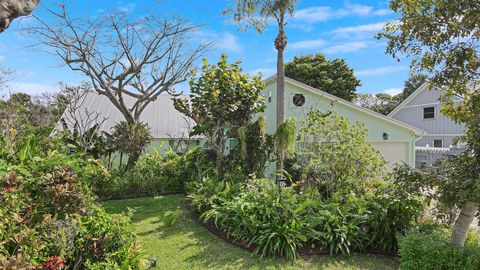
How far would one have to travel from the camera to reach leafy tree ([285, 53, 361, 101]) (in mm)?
27938

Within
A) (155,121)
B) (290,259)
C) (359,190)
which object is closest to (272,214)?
(290,259)

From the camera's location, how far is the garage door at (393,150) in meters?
14.2

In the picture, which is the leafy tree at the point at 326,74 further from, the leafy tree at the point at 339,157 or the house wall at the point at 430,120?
the leafy tree at the point at 339,157

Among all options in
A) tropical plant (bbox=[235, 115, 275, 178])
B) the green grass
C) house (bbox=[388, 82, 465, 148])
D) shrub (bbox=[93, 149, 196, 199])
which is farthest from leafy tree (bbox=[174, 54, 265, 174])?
house (bbox=[388, 82, 465, 148])

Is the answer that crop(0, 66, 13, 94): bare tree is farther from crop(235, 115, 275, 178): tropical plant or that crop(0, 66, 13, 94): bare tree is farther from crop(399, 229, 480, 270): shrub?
crop(399, 229, 480, 270): shrub

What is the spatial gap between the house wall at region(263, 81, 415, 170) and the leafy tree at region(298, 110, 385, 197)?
5.16 meters

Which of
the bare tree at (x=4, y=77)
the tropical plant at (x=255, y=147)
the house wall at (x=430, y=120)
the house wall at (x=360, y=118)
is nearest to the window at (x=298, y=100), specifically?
the house wall at (x=360, y=118)

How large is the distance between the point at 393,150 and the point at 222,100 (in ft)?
31.3

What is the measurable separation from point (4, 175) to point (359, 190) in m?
7.14

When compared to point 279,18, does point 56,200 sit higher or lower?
lower

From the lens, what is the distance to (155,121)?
66.3 ft

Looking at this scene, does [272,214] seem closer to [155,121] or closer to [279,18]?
A: [279,18]

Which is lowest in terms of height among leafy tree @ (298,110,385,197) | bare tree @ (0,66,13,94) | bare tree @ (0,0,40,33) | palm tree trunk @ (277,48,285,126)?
leafy tree @ (298,110,385,197)

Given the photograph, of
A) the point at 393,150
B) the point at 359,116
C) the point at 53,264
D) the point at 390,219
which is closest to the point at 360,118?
the point at 359,116
